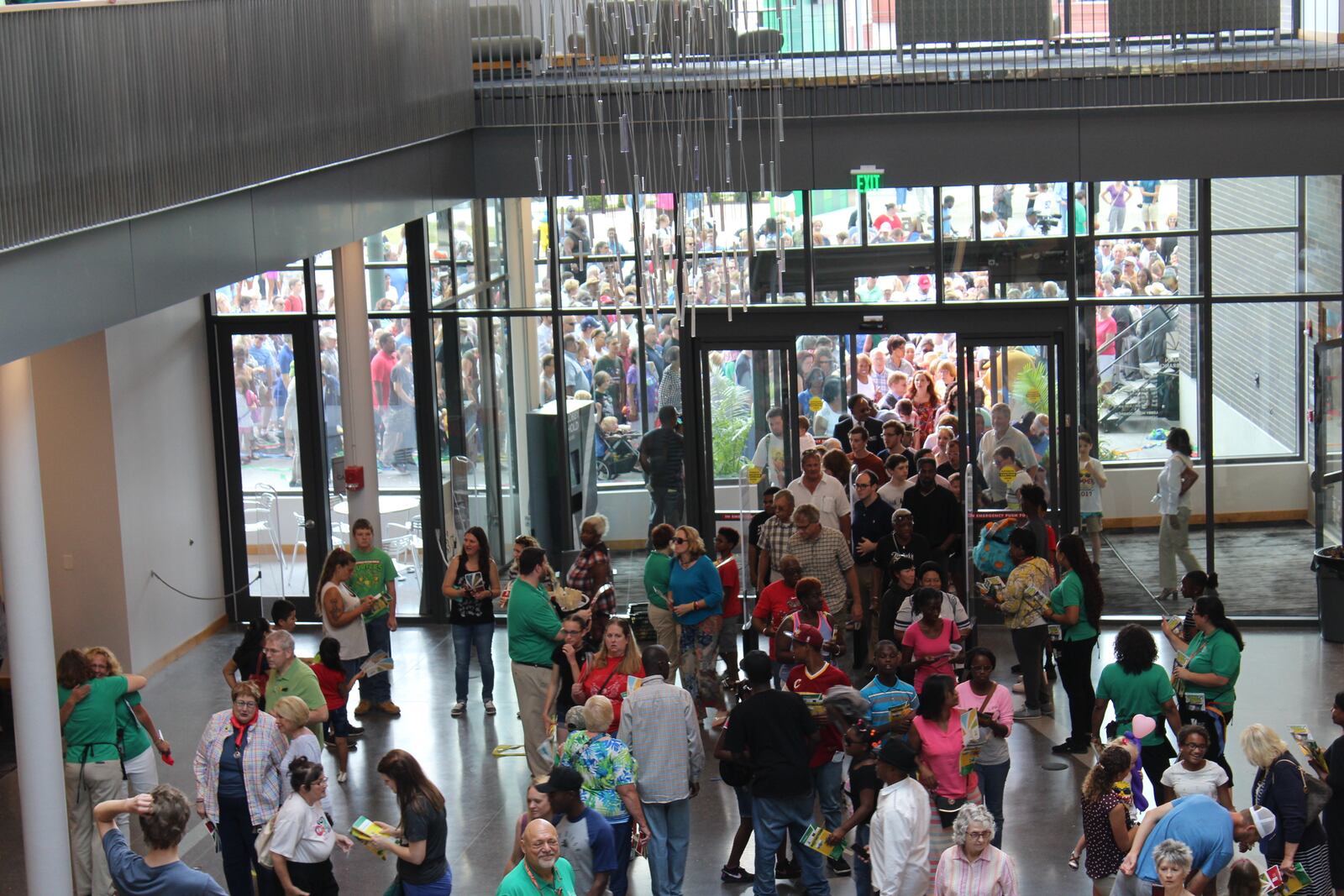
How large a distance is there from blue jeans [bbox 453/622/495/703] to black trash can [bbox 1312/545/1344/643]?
21.9 ft

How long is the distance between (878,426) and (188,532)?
19.9 feet

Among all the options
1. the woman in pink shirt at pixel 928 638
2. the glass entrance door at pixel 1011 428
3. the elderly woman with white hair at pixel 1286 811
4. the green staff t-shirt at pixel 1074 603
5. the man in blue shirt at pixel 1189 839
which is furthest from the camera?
the glass entrance door at pixel 1011 428

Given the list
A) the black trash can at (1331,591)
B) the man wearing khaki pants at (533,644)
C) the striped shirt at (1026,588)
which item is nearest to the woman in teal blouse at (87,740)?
the man wearing khaki pants at (533,644)

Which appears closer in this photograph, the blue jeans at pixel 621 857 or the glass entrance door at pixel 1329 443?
the blue jeans at pixel 621 857

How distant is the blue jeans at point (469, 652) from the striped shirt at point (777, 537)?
6.92ft

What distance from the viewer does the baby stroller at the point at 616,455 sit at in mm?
14969

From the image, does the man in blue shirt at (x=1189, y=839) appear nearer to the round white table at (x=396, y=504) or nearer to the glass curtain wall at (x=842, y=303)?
the glass curtain wall at (x=842, y=303)

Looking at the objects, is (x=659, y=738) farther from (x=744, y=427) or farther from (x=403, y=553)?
(x=403, y=553)

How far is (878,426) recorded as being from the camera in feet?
48.1

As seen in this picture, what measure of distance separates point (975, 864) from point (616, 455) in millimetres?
8266

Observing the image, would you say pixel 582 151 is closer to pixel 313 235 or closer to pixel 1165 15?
pixel 313 235

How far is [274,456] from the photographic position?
49.6ft

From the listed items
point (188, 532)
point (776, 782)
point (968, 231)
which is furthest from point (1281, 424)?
point (188, 532)

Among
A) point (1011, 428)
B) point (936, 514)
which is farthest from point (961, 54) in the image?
point (936, 514)
